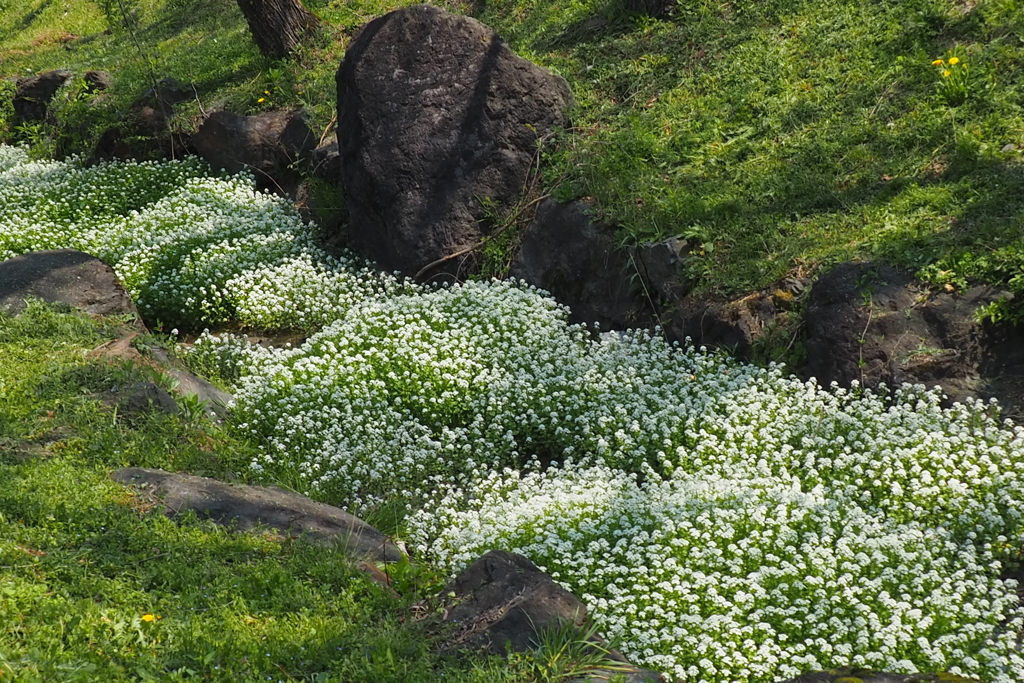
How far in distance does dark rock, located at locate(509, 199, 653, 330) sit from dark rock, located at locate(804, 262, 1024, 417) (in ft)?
5.71

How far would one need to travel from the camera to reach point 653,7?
1170 cm

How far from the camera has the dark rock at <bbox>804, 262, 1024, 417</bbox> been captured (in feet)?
21.9

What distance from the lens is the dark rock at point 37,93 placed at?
15078 millimetres

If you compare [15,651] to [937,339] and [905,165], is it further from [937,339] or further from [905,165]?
[905,165]

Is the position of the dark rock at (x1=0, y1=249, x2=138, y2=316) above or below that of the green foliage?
above

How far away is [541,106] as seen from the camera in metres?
10.1

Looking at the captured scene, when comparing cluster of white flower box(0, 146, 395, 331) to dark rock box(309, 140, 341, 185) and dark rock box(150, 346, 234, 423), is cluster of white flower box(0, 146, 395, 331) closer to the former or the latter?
dark rock box(309, 140, 341, 185)

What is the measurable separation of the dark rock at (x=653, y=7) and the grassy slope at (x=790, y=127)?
5.3 inches

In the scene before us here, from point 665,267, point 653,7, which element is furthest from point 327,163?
point 665,267

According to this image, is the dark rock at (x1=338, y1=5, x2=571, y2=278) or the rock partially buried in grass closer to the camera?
the rock partially buried in grass

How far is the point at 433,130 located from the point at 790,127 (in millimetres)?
3549

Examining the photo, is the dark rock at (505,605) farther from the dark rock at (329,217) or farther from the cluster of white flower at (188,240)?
the dark rock at (329,217)

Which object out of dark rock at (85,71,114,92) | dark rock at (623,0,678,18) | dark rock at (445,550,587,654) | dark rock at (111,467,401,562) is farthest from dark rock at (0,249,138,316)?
dark rock at (623,0,678,18)

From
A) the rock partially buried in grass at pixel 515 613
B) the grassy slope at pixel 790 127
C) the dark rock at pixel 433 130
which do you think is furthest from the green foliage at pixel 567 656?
the dark rock at pixel 433 130
